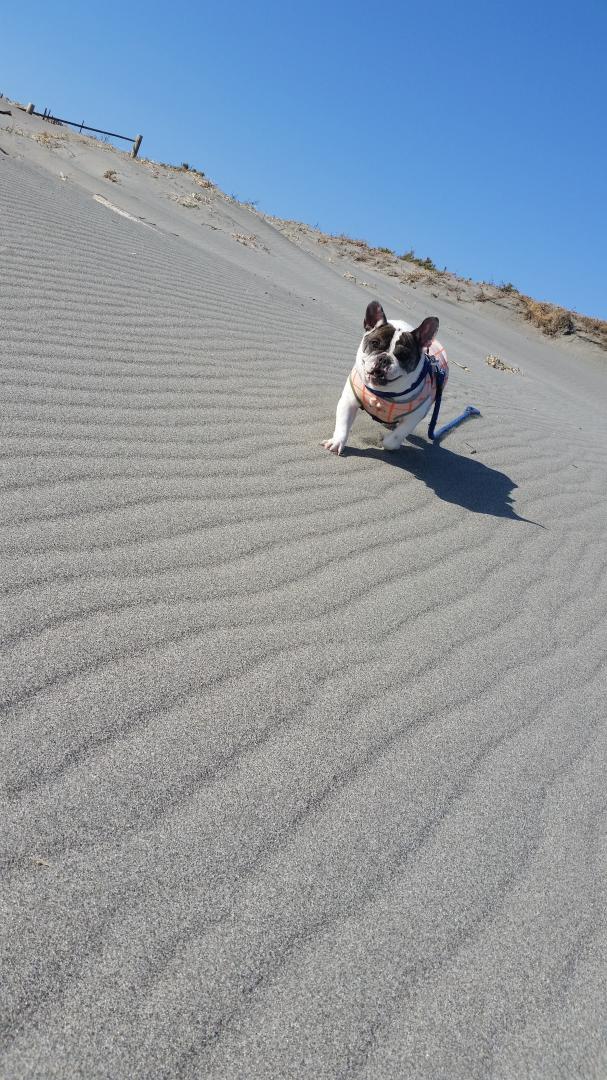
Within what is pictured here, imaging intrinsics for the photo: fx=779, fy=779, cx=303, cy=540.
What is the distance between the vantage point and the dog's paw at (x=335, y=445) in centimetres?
421

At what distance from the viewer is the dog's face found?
377 centimetres

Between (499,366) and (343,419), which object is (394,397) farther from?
(499,366)

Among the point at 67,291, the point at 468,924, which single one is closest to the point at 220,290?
the point at 67,291

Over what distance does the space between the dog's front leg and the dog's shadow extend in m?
0.18

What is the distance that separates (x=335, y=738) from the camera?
210 cm

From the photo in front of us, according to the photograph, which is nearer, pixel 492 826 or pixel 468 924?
pixel 468 924

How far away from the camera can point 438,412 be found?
214 inches

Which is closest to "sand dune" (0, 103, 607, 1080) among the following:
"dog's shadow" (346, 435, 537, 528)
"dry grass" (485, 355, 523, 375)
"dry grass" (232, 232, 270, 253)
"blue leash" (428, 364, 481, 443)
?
"dog's shadow" (346, 435, 537, 528)

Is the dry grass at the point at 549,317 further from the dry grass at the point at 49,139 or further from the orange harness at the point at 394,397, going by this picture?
the orange harness at the point at 394,397

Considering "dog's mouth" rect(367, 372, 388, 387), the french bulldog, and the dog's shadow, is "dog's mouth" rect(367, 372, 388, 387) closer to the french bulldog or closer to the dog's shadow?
the french bulldog

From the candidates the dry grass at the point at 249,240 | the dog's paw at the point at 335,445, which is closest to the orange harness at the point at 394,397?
the dog's paw at the point at 335,445

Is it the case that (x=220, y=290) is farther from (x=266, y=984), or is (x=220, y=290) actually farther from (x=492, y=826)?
(x=266, y=984)

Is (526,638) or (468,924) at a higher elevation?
(526,638)

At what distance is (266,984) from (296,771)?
57 cm
